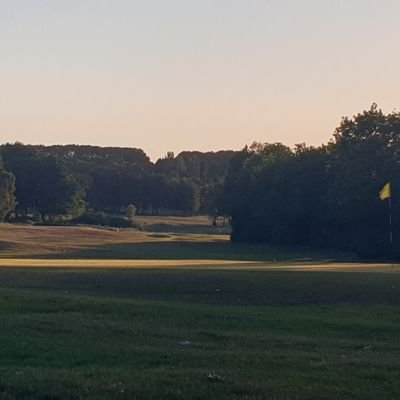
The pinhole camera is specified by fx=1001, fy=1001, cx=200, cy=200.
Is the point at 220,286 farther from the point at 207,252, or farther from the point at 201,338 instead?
the point at 207,252

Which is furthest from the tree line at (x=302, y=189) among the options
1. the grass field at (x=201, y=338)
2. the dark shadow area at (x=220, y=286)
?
the grass field at (x=201, y=338)

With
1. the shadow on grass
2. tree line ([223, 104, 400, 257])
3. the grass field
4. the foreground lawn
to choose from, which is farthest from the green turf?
the foreground lawn

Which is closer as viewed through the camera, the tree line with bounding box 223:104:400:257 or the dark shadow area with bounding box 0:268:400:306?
the dark shadow area with bounding box 0:268:400:306

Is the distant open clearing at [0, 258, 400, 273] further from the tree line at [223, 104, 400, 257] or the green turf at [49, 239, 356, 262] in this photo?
the tree line at [223, 104, 400, 257]

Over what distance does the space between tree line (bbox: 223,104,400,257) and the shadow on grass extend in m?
3.35

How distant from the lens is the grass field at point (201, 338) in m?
13.9

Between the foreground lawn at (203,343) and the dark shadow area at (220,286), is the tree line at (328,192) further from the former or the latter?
the foreground lawn at (203,343)

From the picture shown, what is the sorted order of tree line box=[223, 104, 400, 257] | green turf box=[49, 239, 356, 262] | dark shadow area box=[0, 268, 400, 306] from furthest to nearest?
tree line box=[223, 104, 400, 257], green turf box=[49, 239, 356, 262], dark shadow area box=[0, 268, 400, 306]

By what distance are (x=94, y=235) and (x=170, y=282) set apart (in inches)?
2832

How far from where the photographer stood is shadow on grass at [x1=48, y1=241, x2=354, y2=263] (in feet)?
259

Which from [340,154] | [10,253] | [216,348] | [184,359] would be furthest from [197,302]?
[340,154]

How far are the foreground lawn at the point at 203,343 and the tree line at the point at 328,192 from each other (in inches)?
2250

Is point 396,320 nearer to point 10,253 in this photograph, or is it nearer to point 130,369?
point 130,369

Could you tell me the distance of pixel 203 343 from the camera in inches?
752
